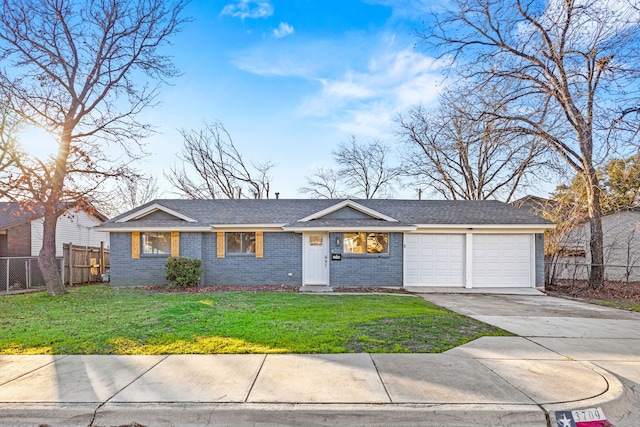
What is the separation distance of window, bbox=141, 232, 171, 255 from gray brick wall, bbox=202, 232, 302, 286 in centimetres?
148

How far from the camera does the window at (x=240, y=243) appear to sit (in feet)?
49.0

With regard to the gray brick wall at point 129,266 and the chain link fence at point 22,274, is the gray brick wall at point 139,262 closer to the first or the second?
the gray brick wall at point 129,266

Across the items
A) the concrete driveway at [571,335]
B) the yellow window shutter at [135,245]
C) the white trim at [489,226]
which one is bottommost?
the concrete driveway at [571,335]

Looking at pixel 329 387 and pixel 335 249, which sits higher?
pixel 335 249

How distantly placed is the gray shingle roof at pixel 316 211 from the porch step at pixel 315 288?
2393 mm

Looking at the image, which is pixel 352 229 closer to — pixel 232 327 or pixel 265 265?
pixel 265 265

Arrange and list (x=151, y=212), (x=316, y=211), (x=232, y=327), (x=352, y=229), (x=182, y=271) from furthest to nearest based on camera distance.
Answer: (x=316, y=211), (x=151, y=212), (x=352, y=229), (x=182, y=271), (x=232, y=327)

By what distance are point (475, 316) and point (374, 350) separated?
4180 millimetres

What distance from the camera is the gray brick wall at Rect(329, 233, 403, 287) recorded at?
1433 cm

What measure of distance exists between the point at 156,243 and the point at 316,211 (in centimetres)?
681

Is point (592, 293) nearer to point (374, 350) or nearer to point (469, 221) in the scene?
point (469, 221)

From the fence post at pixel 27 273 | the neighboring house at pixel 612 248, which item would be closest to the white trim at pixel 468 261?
the neighboring house at pixel 612 248

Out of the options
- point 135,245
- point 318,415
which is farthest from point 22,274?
point 318,415

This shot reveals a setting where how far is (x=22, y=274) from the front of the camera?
16.3 metres
